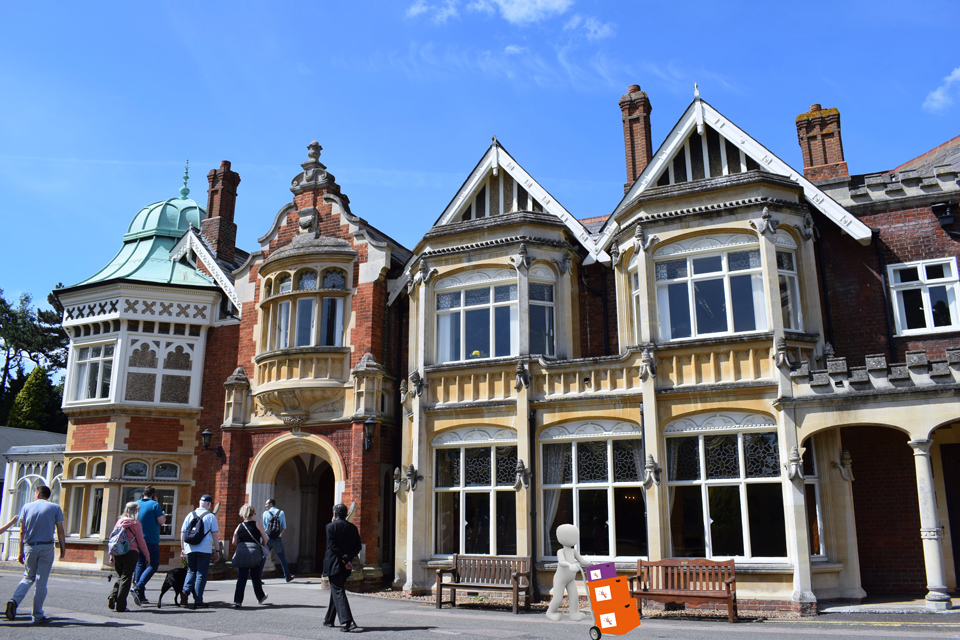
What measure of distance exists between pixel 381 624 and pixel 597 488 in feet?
18.7

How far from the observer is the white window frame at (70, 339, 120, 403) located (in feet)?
67.2

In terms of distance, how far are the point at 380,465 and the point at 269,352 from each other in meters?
3.98

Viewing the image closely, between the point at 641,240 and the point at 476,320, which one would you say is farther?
the point at 476,320

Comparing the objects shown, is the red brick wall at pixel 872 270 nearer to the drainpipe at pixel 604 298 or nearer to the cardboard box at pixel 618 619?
the drainpipe at pixel 604 298

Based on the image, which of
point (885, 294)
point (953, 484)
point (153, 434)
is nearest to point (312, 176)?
point (153, 434)

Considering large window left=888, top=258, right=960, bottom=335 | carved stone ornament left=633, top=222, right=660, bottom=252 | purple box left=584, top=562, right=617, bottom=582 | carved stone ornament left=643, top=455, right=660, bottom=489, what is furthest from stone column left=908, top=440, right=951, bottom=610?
purple box left=584, top=562, right=617, bottom=582

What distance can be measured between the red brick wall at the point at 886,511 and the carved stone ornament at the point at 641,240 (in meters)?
5.17

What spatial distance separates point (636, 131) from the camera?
18.3 meters

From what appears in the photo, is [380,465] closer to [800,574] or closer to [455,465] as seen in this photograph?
[455,465]

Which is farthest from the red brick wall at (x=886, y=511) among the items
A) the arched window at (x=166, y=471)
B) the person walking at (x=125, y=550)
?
the arched window at (x=166, y=471)

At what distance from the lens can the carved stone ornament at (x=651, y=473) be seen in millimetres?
13883

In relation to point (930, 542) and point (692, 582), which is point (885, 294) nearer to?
point (930, 542)

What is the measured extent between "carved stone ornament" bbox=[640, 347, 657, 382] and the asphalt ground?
14.8 ft

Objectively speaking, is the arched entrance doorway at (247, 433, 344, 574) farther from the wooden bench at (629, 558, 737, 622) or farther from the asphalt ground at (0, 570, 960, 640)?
the wooden bench at (629, 558, 737, 622)
